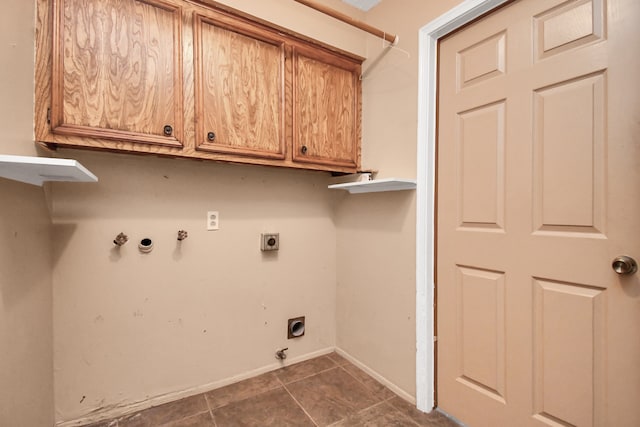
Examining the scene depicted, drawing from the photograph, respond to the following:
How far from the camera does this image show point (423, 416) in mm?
1514

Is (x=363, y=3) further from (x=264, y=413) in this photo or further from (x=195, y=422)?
(x=195, y=422)

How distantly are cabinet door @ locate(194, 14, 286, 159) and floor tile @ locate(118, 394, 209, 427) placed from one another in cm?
143

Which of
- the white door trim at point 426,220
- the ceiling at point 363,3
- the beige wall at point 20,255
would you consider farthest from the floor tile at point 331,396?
the ceiling at point 363,3

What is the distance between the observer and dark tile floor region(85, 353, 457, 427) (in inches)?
57.7

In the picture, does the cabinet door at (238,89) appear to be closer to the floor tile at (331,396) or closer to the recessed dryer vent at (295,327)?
the recessed dryer vent at (295,327)

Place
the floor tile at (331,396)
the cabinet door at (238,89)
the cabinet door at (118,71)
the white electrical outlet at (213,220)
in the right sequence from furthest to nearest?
the white electrical outlet at (213,220), the floor tile at (331,396), the cabinet door at (238,89), the cabinet door at (118,71)

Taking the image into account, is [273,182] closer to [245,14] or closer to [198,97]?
[198,97]

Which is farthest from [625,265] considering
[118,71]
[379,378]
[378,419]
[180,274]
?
[118,71]

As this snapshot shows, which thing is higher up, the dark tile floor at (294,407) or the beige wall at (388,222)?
the beige wall at (388,222)

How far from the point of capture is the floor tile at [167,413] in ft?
4.78

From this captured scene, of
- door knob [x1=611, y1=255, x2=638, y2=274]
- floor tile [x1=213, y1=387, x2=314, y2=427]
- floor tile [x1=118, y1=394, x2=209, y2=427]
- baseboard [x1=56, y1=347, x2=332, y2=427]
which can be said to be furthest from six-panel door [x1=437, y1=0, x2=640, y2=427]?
floor tile [x1=118, y1=394, x2=209, y2=427]

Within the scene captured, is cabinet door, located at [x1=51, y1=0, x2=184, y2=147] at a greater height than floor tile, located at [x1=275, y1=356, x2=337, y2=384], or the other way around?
cabinet door, located at [x1=51, y1=0, x2=184, y2=147]

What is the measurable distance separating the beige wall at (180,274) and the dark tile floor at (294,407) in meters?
0.10

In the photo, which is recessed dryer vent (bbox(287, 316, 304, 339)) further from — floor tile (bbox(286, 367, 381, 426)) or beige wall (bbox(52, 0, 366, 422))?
floor tile (bbox(286, 367, 381, 426))
